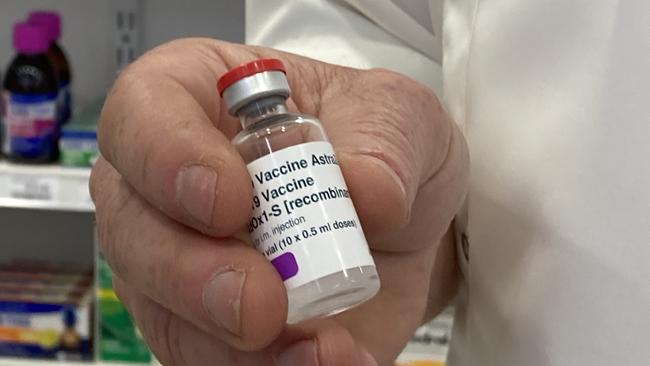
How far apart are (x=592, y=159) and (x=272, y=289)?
0.17 meters

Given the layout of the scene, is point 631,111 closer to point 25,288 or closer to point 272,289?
point 272,289

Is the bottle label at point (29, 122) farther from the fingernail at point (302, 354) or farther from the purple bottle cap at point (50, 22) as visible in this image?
the fingernail at point (302, 354)

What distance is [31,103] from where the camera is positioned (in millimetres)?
1085

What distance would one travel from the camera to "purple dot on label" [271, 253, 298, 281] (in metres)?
0.34

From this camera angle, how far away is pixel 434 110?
0.42 metres

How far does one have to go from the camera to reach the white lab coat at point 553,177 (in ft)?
1.29

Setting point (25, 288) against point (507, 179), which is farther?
point (25, 288)

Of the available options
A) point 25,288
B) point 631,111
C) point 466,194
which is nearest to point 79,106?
point 25,288

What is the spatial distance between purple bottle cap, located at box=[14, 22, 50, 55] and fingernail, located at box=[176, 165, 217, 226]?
82 centimetres

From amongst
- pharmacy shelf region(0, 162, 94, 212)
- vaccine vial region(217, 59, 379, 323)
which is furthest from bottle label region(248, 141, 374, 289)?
pharmacy shelf region(0, 162, 94, 212)

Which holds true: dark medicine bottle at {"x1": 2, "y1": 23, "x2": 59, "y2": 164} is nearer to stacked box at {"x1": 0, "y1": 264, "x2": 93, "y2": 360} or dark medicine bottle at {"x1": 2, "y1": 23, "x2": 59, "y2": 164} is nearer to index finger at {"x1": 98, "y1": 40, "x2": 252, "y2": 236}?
stacked box at {"x1": 0, "y1": 264, "x2": 93, "y2": 360}

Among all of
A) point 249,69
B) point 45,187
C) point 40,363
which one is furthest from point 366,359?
point 40,363

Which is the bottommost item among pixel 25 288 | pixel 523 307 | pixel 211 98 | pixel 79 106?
pixel 25 288

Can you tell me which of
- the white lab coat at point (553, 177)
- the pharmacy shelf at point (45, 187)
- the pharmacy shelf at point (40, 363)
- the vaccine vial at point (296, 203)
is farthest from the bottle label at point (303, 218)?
the pharmacy shelf at point (40, 363)
